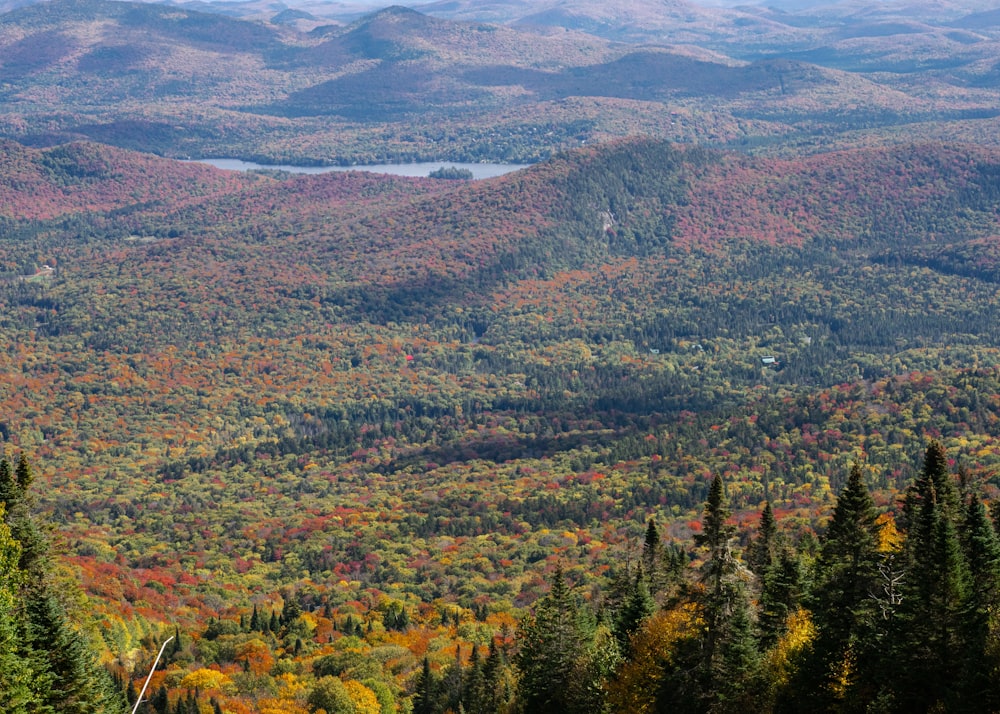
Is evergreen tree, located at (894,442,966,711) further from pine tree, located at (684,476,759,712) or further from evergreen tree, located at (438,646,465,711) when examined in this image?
evergreen tree, located at (438,646,465,711)

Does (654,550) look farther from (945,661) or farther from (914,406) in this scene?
(914,406)

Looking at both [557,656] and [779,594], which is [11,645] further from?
[779,594]

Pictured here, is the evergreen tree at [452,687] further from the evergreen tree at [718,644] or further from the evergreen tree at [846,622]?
the evergreen tree at [846,622]

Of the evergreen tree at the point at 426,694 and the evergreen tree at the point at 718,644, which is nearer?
the evergreen tree at the point at 718,644

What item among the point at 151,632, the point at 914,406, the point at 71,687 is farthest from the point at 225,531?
the point at 71,687

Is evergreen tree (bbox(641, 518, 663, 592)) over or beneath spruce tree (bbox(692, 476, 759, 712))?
beneath

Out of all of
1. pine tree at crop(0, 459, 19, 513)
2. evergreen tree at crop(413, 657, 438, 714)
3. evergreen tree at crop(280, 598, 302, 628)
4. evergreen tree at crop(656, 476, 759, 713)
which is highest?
pine tree at crop(0, 459, 19, 513)

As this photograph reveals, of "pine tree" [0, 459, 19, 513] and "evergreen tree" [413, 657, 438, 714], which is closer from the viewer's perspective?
"pine tree" [0, 459, 19, 513]

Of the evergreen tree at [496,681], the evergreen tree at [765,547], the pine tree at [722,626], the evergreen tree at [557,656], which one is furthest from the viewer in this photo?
the evergreen tree at [496,681]

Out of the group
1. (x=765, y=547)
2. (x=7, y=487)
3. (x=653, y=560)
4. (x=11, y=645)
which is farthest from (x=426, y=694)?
(x=11, y=645)

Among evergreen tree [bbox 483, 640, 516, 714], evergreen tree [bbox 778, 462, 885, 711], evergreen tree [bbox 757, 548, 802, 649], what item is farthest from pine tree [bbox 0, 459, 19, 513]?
evergreen tree [bbox 483, 640, 516, 714]

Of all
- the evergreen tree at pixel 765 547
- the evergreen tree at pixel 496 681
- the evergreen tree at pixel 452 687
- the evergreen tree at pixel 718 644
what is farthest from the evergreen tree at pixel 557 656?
the evergreen tree at pixel 452 687

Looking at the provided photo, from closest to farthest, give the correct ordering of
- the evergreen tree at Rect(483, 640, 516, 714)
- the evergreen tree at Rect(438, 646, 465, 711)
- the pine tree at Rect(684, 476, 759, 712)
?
the pine tree at Rect(684, 476, 759, 712) < the evergreen tree at Rect(483, 640, 516, 714) < the evergreen tree at Rect(438, 646, 465, 711)
